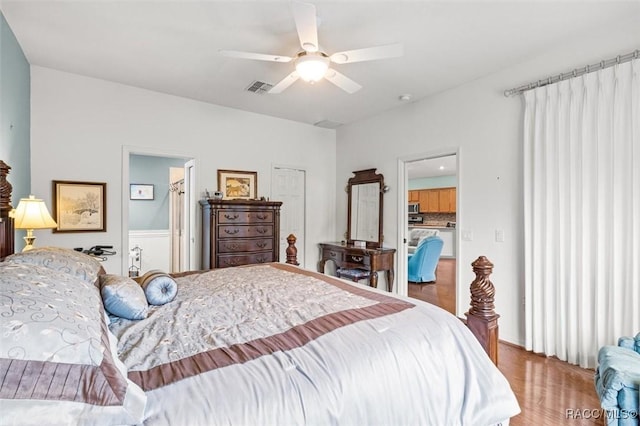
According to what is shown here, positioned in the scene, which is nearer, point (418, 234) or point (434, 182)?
point (418, 234)

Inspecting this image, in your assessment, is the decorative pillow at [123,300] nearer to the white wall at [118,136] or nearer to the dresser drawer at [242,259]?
the dresser drawer at [242,259]

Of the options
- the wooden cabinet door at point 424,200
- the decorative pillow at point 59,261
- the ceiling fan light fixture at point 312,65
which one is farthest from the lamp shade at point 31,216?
the wooden cabinet door at point 424,200

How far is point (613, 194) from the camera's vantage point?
243 centimetres

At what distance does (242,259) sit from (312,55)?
257 cm

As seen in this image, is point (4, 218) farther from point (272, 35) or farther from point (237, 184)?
point (237, 184)

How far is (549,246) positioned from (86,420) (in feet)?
10.8

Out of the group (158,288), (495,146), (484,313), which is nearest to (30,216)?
(158,288)

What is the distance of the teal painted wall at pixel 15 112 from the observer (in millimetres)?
2361

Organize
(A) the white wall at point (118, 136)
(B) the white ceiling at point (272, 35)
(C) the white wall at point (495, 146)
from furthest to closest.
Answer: (A) the white wall at point (118, 136) < (C) the white wall at point (495, 146) < (B) the white ceiling at point (272, 35)

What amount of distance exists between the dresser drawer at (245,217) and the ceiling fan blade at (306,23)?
87.8 inches

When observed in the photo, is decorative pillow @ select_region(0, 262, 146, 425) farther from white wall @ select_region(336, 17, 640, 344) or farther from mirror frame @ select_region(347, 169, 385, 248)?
mirror frame @ select_region(347, 169, 385, 248)

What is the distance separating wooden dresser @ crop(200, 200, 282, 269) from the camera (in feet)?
12.5

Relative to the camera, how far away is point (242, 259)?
157 inches

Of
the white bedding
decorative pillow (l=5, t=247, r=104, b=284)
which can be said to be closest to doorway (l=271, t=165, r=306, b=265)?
the white bedding
